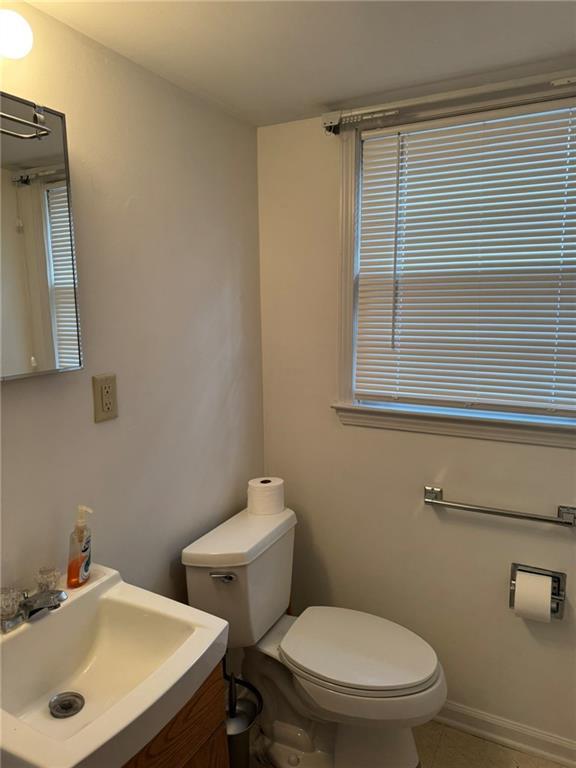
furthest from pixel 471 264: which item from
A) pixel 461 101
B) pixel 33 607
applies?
pixel 33 607

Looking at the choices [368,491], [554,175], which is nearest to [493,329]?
[554,175]

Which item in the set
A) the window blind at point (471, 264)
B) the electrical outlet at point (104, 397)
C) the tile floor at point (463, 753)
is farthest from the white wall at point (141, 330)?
the tile floor at point (463, 753)

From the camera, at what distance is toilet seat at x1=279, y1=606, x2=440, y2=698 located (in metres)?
1.47

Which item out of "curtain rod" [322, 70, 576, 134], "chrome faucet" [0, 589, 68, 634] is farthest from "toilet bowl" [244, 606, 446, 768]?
"curtain rod" [322, 70, 576, 134]

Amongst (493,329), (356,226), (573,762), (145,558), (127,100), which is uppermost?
(127,100)

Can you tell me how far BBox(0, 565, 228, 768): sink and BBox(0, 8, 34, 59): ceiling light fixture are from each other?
1.21 m

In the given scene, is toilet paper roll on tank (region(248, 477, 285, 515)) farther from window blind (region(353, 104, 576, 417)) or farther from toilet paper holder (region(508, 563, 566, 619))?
toilet paper holder (region(508, 563, 566, 619))

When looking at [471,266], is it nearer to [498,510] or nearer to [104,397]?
[498,510]

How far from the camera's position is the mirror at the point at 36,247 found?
43.9 inches

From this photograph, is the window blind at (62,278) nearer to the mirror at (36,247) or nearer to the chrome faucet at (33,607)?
the mirror at (36,247)

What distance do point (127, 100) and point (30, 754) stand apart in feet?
4.98

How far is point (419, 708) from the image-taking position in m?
1.45

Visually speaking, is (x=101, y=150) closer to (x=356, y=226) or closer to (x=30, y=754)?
(x=356, y=226)

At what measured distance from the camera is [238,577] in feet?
5.31
